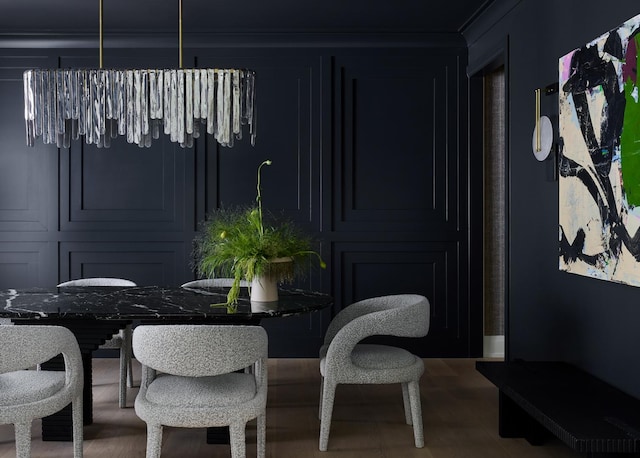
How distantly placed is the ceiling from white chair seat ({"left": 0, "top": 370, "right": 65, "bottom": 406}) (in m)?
2.68

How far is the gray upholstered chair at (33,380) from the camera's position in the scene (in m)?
2.67

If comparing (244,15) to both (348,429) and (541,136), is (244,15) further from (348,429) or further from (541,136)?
(348,429)

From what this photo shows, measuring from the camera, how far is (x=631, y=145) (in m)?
2.83

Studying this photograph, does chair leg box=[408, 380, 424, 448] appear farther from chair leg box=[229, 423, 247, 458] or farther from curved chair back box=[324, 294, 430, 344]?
chair leg box=[229, 423, 247, 458]

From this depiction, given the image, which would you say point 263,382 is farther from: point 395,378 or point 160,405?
point 395,378

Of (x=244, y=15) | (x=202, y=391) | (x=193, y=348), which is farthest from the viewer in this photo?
(x=244, y=15)

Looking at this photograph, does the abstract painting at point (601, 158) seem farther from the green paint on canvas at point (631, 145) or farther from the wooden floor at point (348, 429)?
the wooden floor at point (348, 429)

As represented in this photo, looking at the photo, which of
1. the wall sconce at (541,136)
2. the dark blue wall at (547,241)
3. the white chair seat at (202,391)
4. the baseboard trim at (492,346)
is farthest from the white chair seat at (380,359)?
the baseboard trim at (492,346)

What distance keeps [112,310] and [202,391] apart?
0.70 m

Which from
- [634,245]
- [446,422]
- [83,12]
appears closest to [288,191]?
[83,12]

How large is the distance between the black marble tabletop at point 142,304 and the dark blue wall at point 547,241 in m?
1.15

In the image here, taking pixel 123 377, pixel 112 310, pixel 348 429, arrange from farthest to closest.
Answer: pixel 123 377 < pixel 348 429 < pixel 112 310

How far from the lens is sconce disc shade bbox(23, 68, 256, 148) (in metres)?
3.85

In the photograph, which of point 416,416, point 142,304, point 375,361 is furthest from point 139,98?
point 416,416
